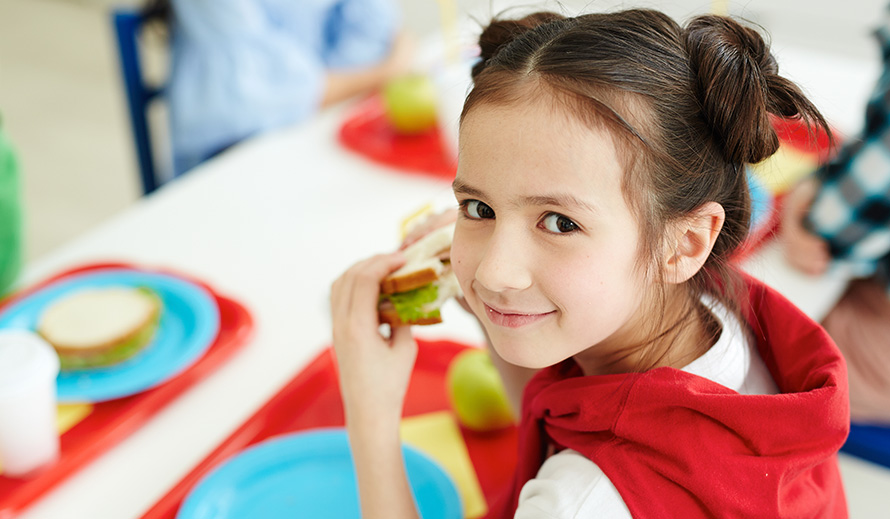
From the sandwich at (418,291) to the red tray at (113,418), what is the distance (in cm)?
29

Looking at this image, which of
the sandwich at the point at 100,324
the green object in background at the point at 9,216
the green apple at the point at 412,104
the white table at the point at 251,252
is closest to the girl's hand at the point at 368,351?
the white table at the point at 251,252

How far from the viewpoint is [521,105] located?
2.07ft

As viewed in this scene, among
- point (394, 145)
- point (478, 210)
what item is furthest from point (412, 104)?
point (478, 210)

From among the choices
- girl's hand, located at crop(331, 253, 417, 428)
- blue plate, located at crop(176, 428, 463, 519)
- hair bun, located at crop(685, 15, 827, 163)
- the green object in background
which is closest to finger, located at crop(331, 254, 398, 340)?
girl's hand, located at crop(331, 253, 417, 428)

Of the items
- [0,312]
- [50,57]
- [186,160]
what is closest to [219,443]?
[0,312]

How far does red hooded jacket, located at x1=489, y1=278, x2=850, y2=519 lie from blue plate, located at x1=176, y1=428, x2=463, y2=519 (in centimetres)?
23

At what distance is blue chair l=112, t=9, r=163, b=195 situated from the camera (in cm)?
162

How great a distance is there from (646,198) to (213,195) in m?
0.96

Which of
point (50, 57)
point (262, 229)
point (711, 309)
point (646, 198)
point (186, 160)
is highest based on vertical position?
point (646, 198)

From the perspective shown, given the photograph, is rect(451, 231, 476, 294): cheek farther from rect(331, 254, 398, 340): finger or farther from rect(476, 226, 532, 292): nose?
rect(331, 254, 398, 340): finger

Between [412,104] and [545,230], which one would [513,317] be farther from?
[412,104]

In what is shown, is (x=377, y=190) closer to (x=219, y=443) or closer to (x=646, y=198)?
(x=219, y=443)

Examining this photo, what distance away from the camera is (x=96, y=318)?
1.01 m

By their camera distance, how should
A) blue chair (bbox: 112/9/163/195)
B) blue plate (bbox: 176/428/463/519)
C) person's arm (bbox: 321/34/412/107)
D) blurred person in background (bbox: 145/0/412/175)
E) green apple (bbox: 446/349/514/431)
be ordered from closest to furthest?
blue plate (bbox: 176/428/463/519)
green apple (bbox: 446/349/514/431)
blue chair (bbox: 112/9/163/195)
blurred person in background (bbox: 145/0/412/175)
person's arm (bbox: 321/34/412/107)
